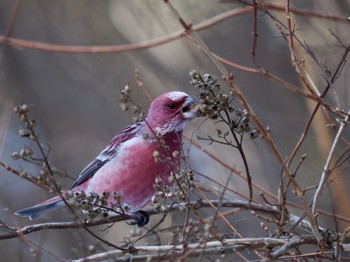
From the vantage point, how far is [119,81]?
25.1 feet

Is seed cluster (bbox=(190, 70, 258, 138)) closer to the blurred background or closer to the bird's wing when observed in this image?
the bird's wing

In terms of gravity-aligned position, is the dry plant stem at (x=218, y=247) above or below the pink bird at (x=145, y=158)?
below

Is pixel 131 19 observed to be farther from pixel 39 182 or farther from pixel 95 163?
pixel 39 182

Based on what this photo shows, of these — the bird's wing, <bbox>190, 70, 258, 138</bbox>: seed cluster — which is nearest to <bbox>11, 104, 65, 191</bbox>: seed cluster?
<bbox>190, 70, 258, 138</bbox>: seed cluster

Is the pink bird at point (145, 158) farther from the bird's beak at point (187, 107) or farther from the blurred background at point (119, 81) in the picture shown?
the blurred background at point (119, 81)

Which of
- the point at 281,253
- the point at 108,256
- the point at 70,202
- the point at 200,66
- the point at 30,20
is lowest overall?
the point at 281,253

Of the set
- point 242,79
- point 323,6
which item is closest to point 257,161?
point 242,79

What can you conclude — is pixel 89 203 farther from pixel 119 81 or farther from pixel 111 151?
pixel 119 81

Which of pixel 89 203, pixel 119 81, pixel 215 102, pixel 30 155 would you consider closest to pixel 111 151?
pixel 89 203

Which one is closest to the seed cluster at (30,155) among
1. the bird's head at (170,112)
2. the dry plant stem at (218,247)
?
the dry plant stem at (218,247)

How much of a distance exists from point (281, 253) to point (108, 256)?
625 mm

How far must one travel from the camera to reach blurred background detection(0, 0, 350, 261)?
6.31 metres

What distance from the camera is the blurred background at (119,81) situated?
631 centimetres

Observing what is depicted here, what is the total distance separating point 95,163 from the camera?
4.52 meters
